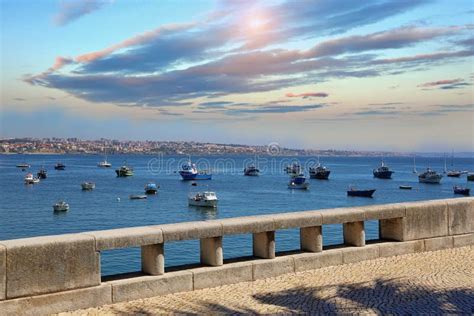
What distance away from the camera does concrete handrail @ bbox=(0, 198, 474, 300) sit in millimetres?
7449

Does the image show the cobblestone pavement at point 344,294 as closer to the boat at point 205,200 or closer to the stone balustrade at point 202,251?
the stone balustrade at point 202,251

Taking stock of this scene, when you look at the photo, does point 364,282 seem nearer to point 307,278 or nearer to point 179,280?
point 307,278

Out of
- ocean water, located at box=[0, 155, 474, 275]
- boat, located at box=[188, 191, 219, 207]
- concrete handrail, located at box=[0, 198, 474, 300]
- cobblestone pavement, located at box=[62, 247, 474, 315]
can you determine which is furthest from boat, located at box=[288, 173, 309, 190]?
cobblestone pavement, located at box=[62, 247, 474, 315]

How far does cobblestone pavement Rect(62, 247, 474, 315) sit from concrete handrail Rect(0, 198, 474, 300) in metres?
0.55

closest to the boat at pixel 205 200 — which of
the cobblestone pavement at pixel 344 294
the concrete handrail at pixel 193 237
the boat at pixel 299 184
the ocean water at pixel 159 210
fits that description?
the ocean water at pixel 159 210

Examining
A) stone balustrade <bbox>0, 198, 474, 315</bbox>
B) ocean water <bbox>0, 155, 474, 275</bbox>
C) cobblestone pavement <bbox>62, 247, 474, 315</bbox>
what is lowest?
ocean water <bbox>0, 155, 474, 275</bbox>

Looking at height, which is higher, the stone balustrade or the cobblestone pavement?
the stone balustrade

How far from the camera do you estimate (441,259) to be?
35.9ft

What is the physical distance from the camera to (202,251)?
9.22 metres

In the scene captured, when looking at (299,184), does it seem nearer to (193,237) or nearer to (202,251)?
(202,251)

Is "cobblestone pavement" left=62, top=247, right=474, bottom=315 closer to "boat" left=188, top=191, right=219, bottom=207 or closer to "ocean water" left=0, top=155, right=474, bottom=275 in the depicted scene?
"ocean water" left=0, top=155, right=474, bottom=275

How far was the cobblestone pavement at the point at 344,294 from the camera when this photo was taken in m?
7.73

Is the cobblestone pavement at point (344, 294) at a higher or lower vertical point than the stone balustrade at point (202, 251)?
lower

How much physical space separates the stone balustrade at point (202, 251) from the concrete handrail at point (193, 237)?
1 cm
